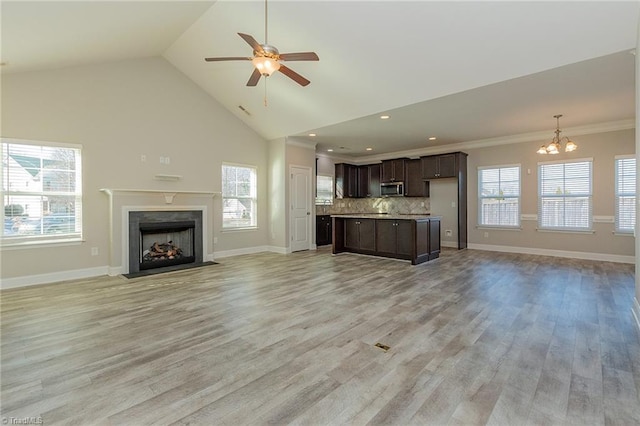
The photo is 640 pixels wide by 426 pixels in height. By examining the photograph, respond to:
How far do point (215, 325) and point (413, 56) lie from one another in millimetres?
3964

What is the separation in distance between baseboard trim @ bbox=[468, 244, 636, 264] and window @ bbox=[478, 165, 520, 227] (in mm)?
560

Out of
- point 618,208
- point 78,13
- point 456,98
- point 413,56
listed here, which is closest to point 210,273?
point 78,13

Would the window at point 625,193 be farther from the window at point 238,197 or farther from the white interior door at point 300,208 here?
the window at point 238,197

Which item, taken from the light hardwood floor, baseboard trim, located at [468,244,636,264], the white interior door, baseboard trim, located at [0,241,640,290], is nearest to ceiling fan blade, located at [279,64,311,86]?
the light hardwood floor

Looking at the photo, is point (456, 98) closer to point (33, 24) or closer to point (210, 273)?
point (210, 273)

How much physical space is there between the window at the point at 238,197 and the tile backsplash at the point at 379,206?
7.29ft

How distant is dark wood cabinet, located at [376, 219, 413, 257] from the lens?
19.7 feet

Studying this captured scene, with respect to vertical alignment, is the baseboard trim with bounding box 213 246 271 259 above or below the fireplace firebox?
below

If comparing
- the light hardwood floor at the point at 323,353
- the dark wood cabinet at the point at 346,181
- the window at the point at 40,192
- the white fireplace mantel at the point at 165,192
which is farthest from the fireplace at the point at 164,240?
the dark wood cabinet at the point at 346,181

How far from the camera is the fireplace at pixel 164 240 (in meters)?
5.36

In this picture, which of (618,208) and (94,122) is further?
(618,208)

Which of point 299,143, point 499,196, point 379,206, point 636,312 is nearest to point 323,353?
point 636,312

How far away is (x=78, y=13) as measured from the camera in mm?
3387

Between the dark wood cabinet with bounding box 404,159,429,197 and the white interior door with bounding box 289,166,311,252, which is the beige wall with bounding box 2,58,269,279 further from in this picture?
the dark wood cabinet with bounding box 404,159,429,197
